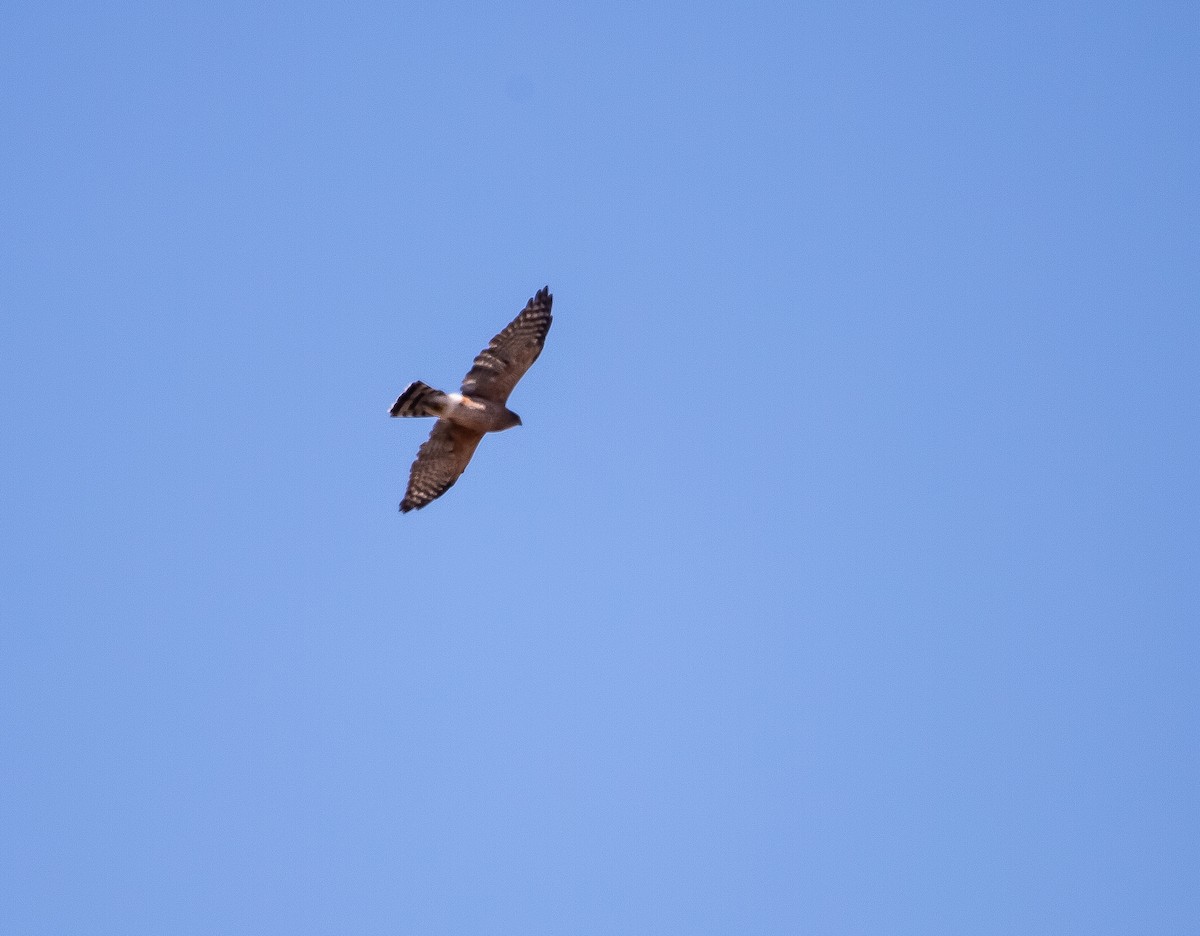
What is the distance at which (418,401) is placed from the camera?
1816 centimetres

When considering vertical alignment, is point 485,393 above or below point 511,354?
below

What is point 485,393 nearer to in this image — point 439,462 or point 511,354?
point 511,354

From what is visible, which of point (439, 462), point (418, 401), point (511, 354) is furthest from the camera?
point (439, 462)

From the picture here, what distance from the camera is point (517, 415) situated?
61.0 feet

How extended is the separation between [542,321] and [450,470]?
187cm

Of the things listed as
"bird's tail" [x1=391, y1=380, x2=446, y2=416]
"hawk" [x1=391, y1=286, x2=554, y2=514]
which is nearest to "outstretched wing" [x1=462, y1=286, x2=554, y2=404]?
"hawk" [x1=391, y1=286, x2=554, y2=514]

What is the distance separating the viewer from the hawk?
1822 centimetres

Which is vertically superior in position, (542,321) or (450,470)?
(542,321)

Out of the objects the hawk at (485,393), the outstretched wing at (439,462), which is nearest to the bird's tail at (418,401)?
the hawk at (485,393)

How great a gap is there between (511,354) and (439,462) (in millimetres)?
1396

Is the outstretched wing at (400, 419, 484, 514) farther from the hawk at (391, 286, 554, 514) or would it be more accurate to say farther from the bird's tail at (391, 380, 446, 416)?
the bird's tail at (391, 380, 446, 416)

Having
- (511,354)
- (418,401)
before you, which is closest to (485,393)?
(511,354)

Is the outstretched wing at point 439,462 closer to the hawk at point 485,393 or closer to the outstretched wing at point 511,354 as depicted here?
the hawk at point 485,393

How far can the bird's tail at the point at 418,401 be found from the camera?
18.1 meters
